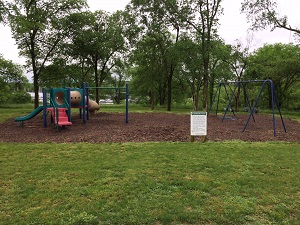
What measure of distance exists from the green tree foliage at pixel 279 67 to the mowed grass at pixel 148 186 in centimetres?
1594

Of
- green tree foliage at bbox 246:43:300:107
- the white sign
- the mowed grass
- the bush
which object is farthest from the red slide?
the bush

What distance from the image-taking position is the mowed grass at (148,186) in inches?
129

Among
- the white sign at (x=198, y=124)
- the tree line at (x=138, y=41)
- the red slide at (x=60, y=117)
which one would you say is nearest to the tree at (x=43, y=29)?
the tree line at (x=138, y=41)

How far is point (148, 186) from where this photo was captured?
4.25 m

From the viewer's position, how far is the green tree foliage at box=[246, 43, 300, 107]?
20425 mm

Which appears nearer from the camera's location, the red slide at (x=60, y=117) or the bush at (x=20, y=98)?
the red slide at (x=60, y=117)

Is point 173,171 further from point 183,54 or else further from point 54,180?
point 183,54

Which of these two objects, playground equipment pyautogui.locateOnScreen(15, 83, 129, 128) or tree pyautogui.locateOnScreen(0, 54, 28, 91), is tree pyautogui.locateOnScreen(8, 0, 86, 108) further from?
playground equipment pyautogui.locateOnScreen(15, 83, 129, 128)

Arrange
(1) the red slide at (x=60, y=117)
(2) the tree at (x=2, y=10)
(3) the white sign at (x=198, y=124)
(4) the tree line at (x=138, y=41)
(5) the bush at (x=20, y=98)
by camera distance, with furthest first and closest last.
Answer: (5) the bush at (x=20, y=98) → (4) the tree line at (x=138, y=41) → (2) the tree at (x=2, y=10) → (1) the red slide at (x=60, y=117) → (3) the white sign at (x=198, y=124)

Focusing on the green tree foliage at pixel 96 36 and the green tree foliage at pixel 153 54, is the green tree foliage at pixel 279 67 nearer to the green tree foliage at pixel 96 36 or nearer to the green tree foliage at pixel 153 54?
the green tree foliage at pixel 153 54

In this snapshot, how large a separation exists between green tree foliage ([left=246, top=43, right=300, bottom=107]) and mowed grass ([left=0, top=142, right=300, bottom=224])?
15.9 meters

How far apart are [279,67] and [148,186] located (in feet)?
66.3

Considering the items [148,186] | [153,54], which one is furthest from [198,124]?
[153,54]

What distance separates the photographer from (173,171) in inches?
199
